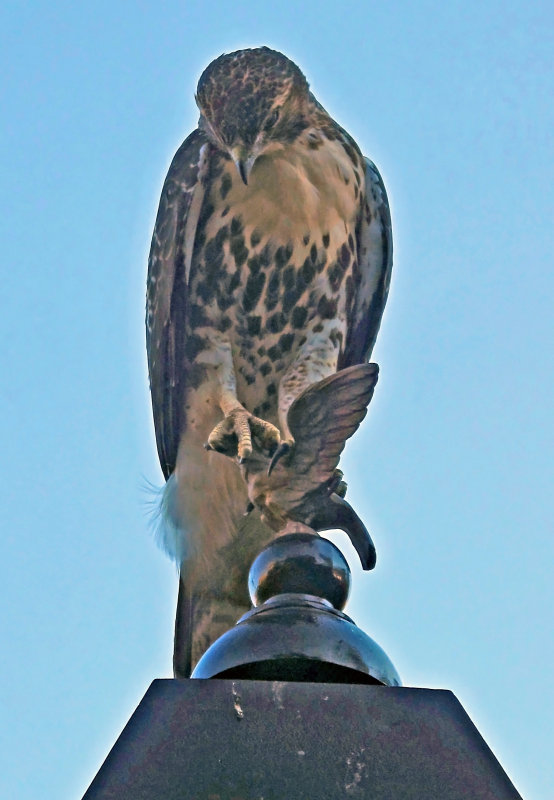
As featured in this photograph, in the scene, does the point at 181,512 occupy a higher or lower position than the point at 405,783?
higher

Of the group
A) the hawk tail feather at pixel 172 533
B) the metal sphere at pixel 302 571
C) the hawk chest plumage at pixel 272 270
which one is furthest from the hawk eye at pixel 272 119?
the metal sphere at pixel 302 571

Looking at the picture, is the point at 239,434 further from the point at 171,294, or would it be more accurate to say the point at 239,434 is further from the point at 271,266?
the point at 171,294

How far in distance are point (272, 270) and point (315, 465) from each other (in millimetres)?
1881

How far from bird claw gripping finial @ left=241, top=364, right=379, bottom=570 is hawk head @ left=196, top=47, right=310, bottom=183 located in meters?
2.02

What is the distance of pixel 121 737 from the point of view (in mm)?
2062

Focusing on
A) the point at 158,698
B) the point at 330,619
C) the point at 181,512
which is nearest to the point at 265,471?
the point at 330,619

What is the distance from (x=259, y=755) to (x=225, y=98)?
373cm

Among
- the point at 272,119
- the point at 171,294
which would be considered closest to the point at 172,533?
the point at 171,294

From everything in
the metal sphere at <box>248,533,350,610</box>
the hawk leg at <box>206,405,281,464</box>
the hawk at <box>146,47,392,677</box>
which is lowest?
the metal sphere at <box>248,533,350,610</box>

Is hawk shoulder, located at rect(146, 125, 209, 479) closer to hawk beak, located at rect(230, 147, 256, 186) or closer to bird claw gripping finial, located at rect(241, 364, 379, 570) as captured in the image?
hawk beak, located at rect(230, 147, 256, 186)

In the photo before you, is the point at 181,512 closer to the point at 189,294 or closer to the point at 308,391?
the point at 189,294

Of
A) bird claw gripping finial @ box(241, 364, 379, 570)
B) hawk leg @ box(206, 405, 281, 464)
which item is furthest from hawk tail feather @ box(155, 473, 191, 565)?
bird claw gripping finial @ box(241, 364, 379, 570)

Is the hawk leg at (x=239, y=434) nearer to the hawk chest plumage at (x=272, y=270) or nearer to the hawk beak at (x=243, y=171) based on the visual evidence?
the hawk chest plumage at (x=272, y=270)

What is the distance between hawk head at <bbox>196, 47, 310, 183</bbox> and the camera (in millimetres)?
5195
